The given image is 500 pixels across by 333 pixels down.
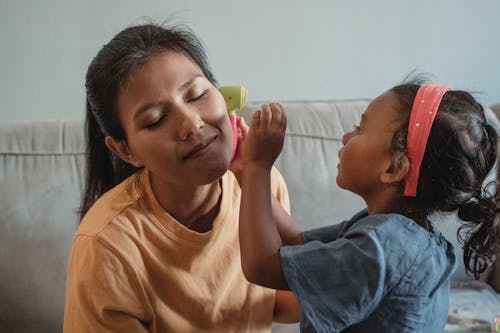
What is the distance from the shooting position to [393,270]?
0.73 metres

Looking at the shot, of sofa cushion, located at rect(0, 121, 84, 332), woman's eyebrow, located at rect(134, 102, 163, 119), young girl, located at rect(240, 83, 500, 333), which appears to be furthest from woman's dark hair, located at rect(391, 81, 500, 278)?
sofa cushion, located at rect(0, 121, 84, 332)

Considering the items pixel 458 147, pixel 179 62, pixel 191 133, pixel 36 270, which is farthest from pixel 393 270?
pixel 36 270

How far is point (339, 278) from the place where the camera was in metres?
0.73

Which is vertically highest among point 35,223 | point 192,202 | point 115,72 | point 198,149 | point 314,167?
point 115,72

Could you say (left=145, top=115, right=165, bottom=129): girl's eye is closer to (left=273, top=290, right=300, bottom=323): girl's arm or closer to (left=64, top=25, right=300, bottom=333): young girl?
(left=64, top=25, right=300, bottom=333): young girl

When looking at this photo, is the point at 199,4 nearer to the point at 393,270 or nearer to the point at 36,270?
the point at 36,270

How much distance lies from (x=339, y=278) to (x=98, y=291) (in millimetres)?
390

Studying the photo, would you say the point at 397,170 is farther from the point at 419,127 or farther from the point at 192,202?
the point at 192,202

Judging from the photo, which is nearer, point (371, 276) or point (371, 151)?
point (371, 276)

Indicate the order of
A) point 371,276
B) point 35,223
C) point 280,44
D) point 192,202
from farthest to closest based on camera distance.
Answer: point 280,44, point 35,223, point 192,202, point 371,276

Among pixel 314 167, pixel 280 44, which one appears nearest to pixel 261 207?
pixel 314 167

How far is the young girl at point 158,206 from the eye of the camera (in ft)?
2.62

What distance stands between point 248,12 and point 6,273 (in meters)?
1.16

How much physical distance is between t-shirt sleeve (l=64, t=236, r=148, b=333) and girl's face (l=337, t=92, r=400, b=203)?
435 millimetres
